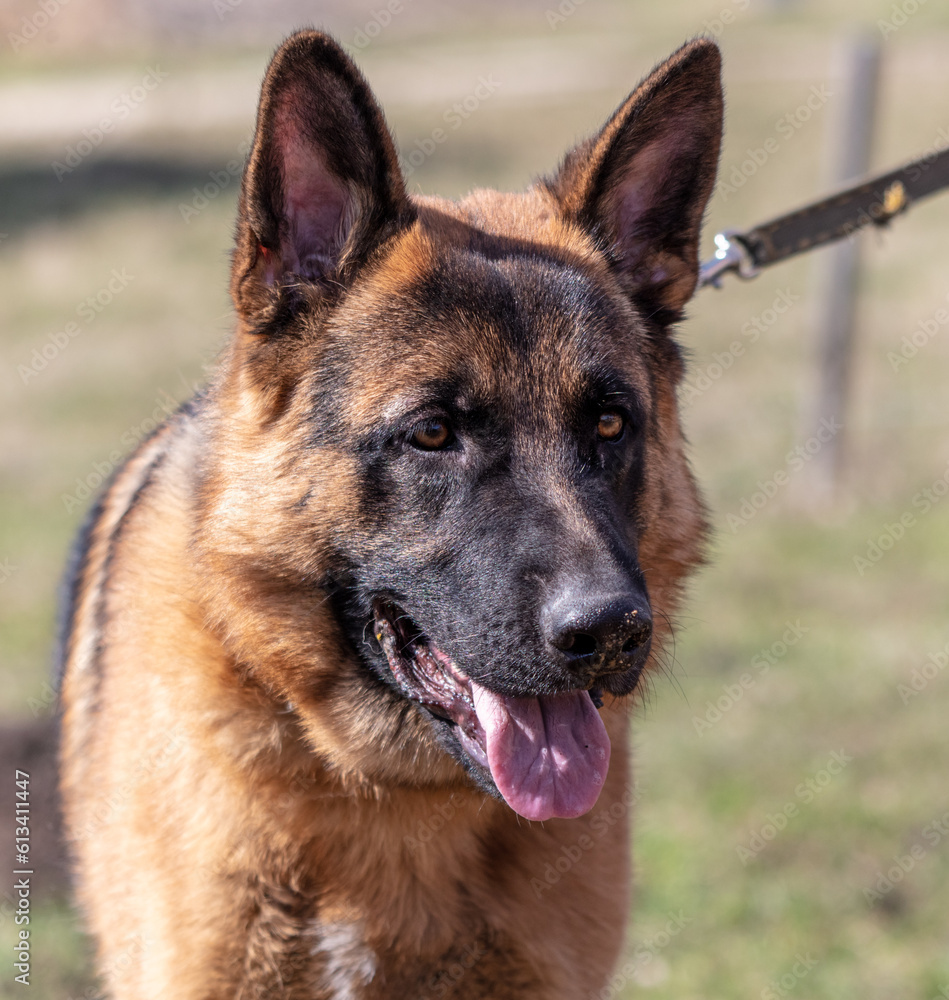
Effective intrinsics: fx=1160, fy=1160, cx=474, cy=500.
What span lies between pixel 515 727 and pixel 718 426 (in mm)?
7284

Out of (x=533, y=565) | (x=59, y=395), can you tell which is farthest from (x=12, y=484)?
(x=533, y=565)

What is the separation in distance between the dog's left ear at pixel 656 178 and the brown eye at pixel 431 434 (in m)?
0.75

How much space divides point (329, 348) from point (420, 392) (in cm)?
27

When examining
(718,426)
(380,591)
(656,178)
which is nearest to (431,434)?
(380,591)

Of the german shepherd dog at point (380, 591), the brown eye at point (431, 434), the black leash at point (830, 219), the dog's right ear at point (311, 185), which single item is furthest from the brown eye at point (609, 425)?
the black leash at point (830, 219)

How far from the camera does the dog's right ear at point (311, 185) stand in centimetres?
252

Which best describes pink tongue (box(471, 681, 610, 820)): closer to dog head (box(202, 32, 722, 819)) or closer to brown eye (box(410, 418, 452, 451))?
dog head (box(202, 32, 722, 819))

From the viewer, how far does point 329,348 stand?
8.87 ft

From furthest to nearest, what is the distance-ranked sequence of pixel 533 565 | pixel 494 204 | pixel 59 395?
1. pixel 59 395
2. pixel 494 204
3. pixel 533 565

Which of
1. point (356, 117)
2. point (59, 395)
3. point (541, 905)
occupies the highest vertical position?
point (356, 117)

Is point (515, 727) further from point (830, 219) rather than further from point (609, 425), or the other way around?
point (830, 219)

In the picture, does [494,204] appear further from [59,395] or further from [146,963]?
[59,395]

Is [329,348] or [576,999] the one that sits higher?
[329,348]

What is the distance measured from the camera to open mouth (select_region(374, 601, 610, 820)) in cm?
249
